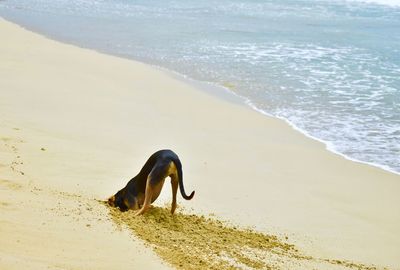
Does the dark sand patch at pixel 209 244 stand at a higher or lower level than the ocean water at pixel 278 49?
lower

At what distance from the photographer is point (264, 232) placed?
18.8 feet

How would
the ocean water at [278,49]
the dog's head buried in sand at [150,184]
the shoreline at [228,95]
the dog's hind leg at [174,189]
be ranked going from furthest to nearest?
1. the ocean water at [278,49]
2. the shoreline at [228,95]
3. the dog's hind leg at [174,189]
4. the dog's head buried in sand at [150,184]

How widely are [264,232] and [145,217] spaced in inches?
47.1

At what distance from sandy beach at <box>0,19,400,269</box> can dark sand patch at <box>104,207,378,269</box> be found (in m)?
0.07

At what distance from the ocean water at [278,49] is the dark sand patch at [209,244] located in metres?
3.74

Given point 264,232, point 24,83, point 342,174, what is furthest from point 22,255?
point 24,83

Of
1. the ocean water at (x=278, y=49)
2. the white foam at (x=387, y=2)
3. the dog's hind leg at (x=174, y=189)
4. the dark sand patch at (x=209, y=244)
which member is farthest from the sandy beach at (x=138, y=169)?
the white foam at (x=387, y=2)

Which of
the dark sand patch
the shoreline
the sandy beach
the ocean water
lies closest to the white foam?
the ocean water

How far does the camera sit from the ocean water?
10.7 metres

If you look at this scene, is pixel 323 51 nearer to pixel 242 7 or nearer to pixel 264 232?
pixel 242 7

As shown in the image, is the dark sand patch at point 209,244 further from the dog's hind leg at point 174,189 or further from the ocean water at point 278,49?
the ocean water at point 278,49

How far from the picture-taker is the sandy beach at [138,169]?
4176mm

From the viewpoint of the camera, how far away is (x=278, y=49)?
663 inches

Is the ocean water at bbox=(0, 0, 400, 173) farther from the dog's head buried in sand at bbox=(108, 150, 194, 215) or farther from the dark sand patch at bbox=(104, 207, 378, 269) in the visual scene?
the dog's head buried in sand at bbox=(108, 150, 194, 215)
